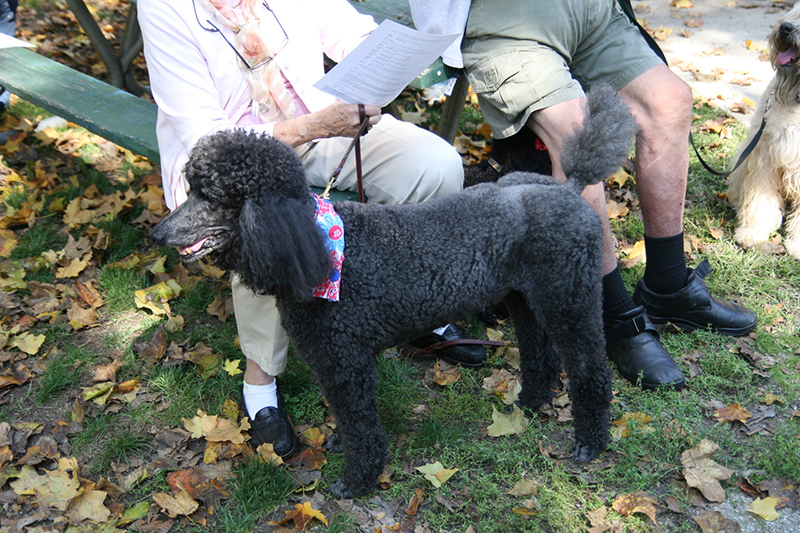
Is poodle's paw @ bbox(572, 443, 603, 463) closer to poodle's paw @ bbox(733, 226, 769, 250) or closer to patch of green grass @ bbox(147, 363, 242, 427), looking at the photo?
patch of green grass @ bbox(147, 363, 242, 427)

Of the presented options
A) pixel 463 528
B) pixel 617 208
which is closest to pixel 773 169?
pixel 617 208

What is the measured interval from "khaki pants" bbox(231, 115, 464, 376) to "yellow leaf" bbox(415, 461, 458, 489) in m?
0.75

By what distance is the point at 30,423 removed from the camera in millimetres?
2660

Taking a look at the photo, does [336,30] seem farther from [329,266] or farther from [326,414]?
[326,414]

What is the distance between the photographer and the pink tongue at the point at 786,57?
10.7 ft

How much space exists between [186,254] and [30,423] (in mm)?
1481

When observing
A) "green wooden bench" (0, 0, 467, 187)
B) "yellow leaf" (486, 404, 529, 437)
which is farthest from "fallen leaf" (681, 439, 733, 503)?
"green wooden bench" (0, 0, 467, 187)

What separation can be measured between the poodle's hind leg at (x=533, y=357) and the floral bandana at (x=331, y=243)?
829mm

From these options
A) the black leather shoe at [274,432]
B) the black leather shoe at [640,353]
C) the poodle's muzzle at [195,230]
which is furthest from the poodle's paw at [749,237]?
the poodle's muzzle at [195,230]

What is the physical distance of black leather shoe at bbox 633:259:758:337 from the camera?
9.70 ft

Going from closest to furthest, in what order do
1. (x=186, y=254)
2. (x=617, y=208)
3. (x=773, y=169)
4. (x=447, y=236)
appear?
(x=186, y=254) → (x=447, y=236) → (x=773, y=169) → (x=617, y=208)

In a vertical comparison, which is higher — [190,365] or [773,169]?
[773,169]

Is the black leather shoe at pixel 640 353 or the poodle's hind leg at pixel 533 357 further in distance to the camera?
the black leather shoe at pixel 640 353

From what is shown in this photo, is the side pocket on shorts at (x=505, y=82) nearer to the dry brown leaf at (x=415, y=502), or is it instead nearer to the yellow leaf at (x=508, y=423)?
the yellow leaf at (x=508, y=423)
